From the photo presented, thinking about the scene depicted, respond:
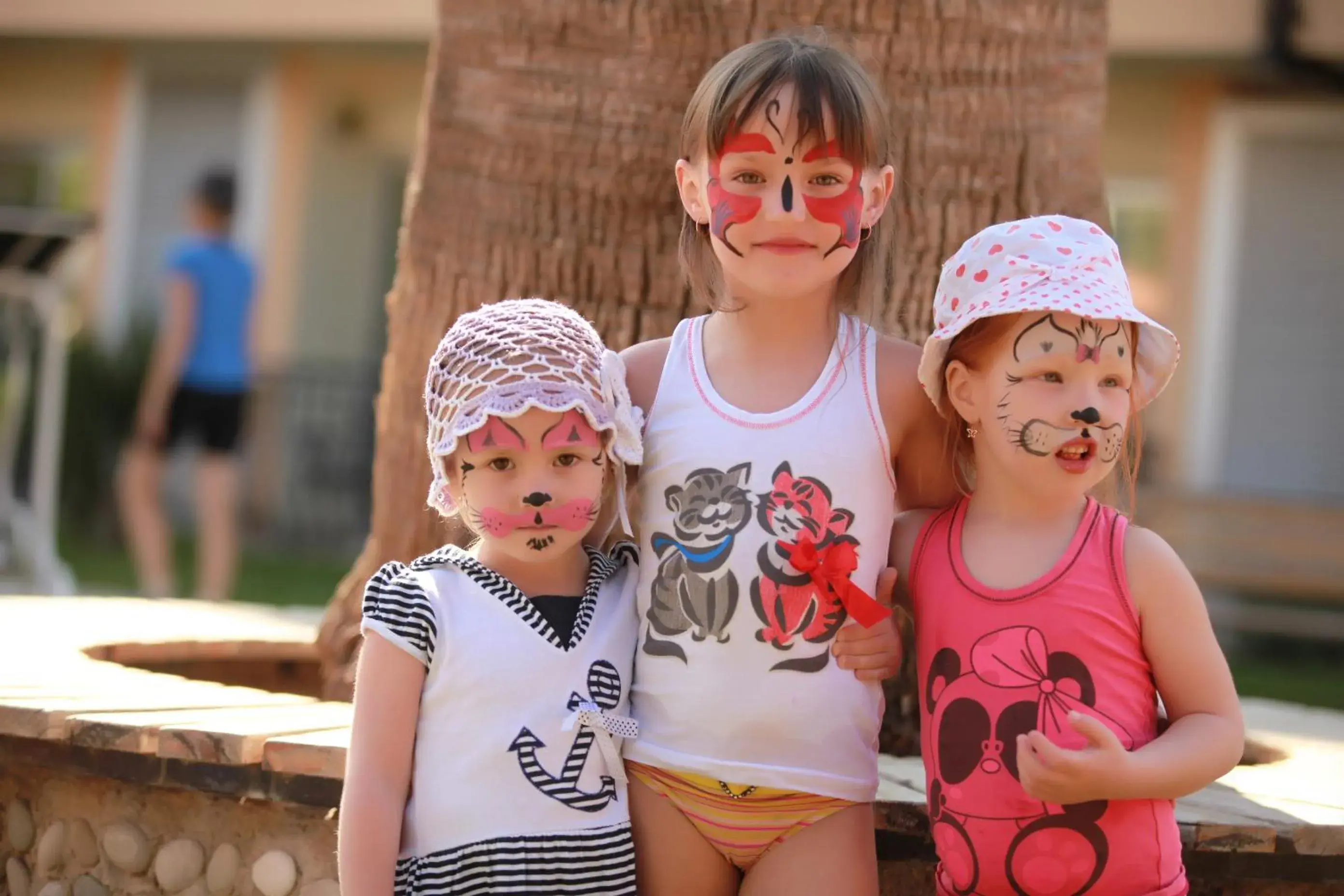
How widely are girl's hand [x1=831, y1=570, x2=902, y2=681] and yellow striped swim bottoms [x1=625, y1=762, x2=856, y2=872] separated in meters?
0.18

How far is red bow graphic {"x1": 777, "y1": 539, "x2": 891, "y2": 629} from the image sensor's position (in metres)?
2.28

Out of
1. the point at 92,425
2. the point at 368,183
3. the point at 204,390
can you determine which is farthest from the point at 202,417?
the point at 368,183

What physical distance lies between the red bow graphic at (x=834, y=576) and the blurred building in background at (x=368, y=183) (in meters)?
7.52

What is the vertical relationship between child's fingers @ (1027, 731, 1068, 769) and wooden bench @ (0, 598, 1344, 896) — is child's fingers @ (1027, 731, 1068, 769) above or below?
above

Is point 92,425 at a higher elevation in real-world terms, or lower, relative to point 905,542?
lower

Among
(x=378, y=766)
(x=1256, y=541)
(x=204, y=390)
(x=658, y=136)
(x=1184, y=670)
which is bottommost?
(x=1256, y=541)

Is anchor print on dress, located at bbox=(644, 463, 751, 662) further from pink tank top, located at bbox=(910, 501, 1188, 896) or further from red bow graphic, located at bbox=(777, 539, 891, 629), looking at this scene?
pink tank top, located at bbox=(910, 501, 1188, 896)

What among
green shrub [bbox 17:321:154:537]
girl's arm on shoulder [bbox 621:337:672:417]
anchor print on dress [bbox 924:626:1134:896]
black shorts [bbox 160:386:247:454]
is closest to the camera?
anchor print on dress [bbox 924:626:1134:896]

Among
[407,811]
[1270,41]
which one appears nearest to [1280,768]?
[407,811]

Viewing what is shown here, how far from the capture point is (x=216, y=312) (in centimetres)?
783

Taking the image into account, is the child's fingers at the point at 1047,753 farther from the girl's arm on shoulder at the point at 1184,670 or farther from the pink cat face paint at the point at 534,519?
the pink cat face paint at the point at 534,519

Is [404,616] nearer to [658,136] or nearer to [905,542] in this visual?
[905,542]

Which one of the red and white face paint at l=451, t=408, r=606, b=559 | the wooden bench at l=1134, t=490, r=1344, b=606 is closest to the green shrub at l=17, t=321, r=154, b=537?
the wooden bench at l=1134, t=490, r=1344, b=606

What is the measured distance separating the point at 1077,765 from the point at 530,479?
789 millimetres
